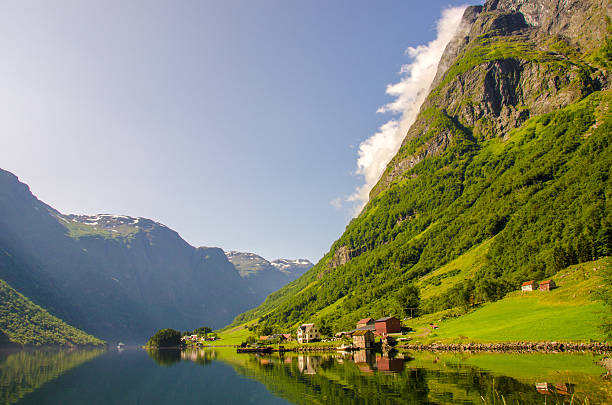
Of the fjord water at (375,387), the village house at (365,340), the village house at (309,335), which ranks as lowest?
the village house at (309,335)

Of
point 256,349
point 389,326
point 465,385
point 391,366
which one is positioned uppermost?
point 465,385

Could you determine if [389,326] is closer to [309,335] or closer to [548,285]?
[548,285]

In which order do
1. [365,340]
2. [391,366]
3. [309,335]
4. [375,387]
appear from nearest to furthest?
[375,387], [391,366], [365,340], [309,335]

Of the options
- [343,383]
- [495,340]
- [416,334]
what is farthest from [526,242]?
[343,383]

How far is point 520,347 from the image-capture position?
67000 mm

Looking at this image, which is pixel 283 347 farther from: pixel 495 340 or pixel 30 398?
pixel 30 398

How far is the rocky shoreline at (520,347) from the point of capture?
54759 millimetres

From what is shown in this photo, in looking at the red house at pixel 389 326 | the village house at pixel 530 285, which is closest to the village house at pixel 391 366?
the red house at pixel 389 326

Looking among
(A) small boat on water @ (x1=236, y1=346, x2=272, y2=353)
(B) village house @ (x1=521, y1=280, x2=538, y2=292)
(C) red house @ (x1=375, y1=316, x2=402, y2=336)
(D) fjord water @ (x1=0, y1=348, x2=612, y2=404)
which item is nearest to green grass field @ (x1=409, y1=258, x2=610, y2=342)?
(B) village house @ (x1=521, y1=280, x2=538, y2=292)

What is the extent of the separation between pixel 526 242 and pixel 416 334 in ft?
209

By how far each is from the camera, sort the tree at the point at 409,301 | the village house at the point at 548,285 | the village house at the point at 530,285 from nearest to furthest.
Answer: the village house at the point at 548,285 < the village house at the point at 530,285 < the tree at the point at 409,301

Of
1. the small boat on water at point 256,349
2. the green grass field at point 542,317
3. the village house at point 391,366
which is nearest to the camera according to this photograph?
the village house at point 391,366

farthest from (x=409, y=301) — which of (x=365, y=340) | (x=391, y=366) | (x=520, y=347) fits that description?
(x=391, y=366)

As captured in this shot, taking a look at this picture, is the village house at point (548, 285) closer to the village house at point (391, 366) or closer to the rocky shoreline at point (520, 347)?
the rocky shoreline at point (520, 347)
